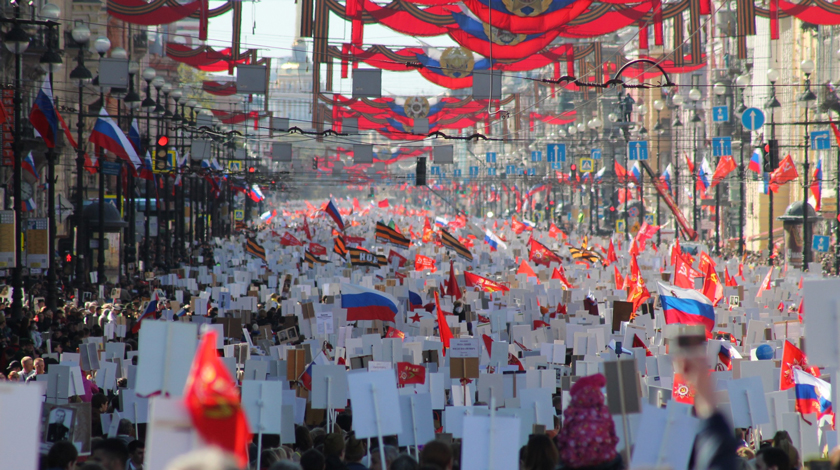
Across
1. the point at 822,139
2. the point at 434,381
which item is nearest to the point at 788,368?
the point at 434,381

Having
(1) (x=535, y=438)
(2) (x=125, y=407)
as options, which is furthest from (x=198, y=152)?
(1) (x=535, y=438)

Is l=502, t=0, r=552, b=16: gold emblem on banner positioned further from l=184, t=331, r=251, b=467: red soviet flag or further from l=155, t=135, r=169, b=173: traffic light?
l=155, t=135, r=169, b=173: traffic light

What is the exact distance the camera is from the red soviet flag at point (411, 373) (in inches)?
488

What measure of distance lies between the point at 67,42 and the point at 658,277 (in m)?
22.2

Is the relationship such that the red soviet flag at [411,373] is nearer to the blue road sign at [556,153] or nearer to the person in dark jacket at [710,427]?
the person in dark jacket at [710,427]

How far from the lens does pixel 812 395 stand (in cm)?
1049

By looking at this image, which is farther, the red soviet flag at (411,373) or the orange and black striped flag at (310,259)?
the orange and black striped flag at (310,259)

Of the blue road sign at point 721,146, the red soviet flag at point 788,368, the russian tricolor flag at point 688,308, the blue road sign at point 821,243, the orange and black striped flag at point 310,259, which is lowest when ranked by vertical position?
the red soviet flag at point 788,368

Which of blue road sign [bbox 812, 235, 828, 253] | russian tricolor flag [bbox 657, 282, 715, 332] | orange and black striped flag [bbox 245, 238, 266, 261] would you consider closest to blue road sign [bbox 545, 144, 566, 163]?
blue road sign [bbox 812, 235, 828, 253]

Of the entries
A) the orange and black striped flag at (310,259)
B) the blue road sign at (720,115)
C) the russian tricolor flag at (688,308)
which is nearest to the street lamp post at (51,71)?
the orange and black striped flag at (310,259)

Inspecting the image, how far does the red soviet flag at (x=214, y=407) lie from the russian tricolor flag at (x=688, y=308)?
10.8 m

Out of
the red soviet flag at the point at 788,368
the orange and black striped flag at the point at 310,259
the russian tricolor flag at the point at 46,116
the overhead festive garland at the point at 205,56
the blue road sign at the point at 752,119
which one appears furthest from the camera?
the orange and black striped flag at the point at 310,259

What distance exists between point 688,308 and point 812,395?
3.95 metres

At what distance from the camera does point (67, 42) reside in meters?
36.5
